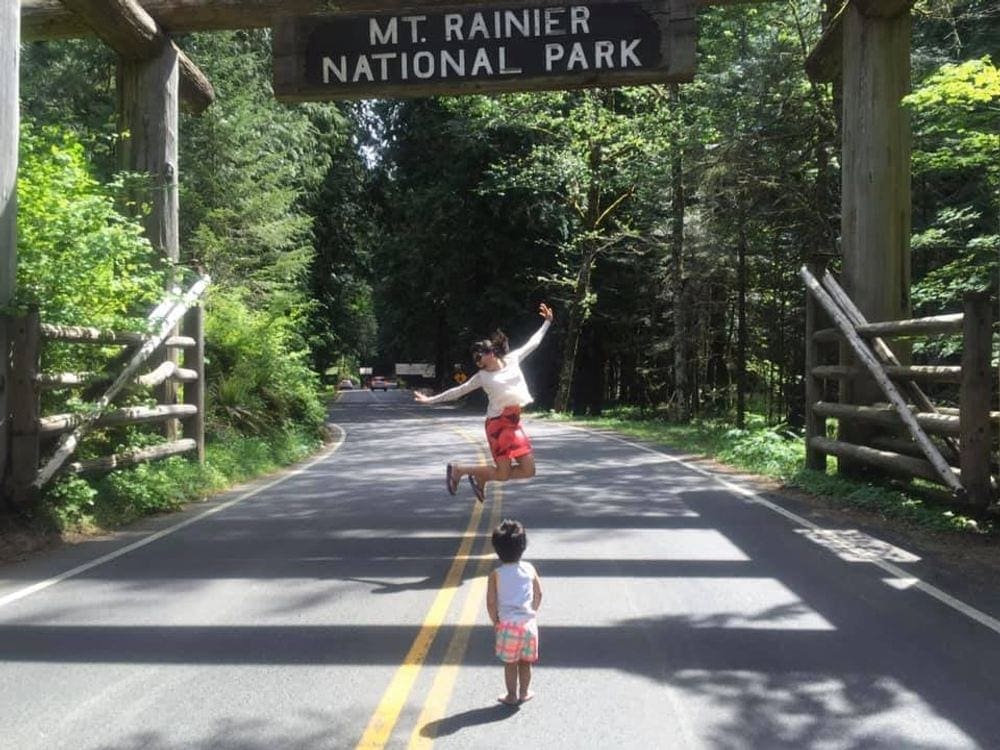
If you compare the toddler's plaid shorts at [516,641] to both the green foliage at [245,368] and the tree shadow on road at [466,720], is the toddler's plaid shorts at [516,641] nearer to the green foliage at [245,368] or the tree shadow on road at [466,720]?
the tree shadow on road at [466,720]

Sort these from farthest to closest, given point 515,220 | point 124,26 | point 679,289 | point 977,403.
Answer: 1. point 515,220
2. point 679,289
3. point 124,26
4. point 977,403

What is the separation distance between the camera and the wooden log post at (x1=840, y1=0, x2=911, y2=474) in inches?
483

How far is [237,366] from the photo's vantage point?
18000mm

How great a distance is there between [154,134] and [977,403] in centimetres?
1072

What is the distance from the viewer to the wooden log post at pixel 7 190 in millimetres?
9320

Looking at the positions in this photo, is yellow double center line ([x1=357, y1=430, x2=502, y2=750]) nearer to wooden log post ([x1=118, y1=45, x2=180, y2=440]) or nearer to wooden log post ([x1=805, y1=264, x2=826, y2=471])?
wooden log post ([x1=805, y1=264, x2=826, y2=471])

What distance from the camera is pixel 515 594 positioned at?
16.0ft

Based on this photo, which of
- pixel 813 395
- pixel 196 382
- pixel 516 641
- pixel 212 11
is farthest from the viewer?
pixel 196 382

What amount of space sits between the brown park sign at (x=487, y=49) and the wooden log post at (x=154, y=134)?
2.53 meters

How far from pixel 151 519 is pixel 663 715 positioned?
25.4ft

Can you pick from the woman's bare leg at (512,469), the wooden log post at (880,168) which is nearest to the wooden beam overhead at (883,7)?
→ the wooden log post at (880,168)

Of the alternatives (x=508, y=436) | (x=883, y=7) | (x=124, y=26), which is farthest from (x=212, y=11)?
(x=883, y=7)

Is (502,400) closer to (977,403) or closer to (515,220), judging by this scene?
(977,403)

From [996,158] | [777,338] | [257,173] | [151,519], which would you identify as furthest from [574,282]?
[151,519]
